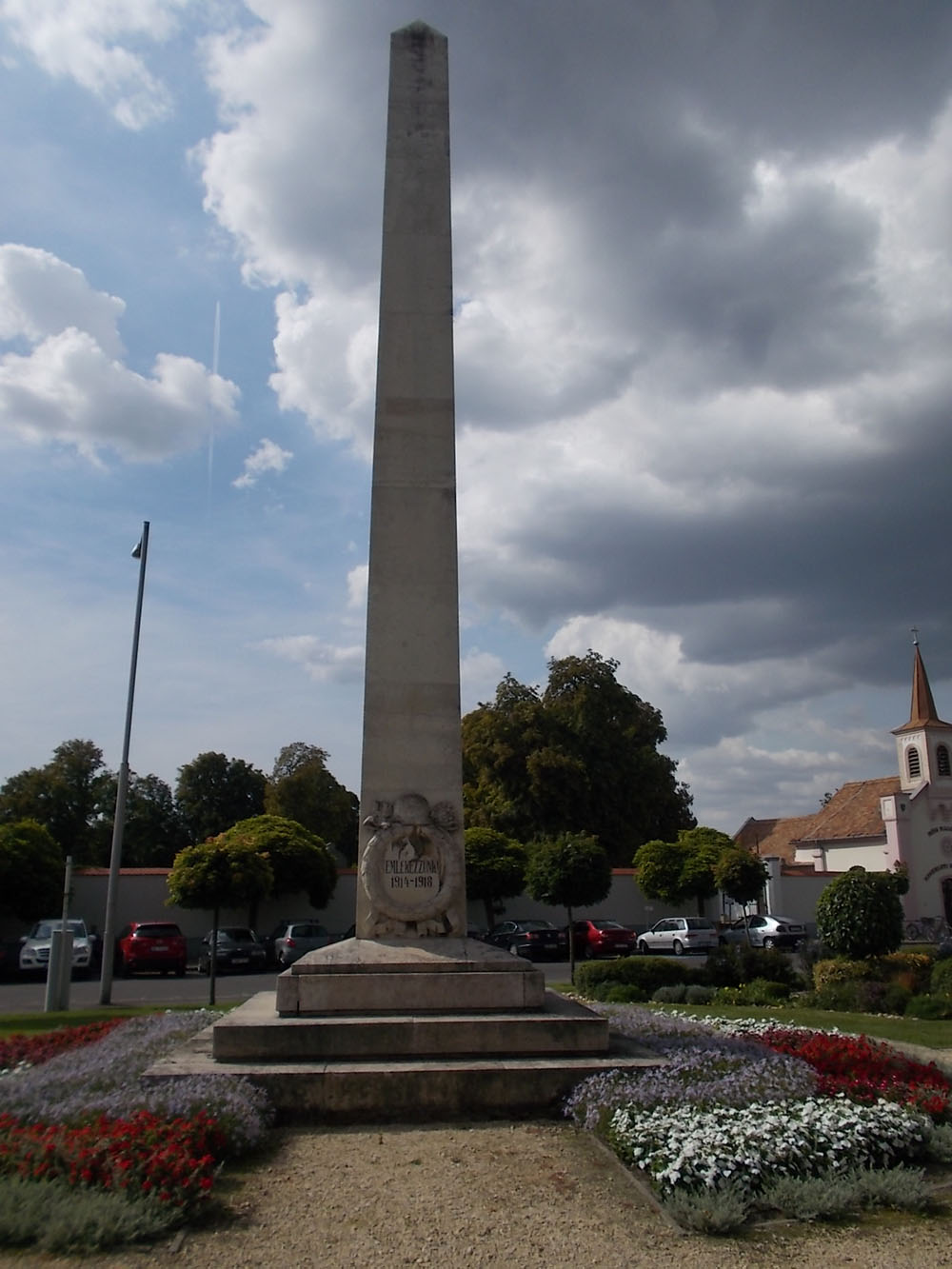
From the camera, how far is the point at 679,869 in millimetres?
33156

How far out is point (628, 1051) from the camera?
321 inches

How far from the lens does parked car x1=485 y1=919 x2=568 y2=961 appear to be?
2814cm

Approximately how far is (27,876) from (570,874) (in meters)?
15.3

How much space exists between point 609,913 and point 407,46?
97.2 feet

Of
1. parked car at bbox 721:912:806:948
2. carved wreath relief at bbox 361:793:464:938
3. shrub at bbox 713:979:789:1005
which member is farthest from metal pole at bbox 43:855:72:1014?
parked car at bbox 721:912:806:948

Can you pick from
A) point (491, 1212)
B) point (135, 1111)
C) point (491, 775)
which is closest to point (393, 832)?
point (135, 1111)

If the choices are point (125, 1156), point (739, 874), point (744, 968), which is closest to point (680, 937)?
point (739, 874)

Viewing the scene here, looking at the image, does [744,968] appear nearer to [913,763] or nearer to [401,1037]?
[401,1037]

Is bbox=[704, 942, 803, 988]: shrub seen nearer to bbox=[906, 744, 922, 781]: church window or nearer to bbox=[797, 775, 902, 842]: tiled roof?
bbox=[797, 775, 902, 842]: tiled roof

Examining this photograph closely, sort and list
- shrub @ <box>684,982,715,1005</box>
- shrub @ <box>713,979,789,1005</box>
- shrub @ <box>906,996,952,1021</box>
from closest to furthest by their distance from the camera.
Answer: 1. shrub @ <box>906,996,952,1021</box>
2. shrub @ <box>684,982,715,1005</box>
3. shrub @ <box>713,979,789,1005</box>

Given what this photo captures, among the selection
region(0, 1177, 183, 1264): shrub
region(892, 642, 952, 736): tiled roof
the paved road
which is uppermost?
region(892, 642, 952, 736): tiled roof

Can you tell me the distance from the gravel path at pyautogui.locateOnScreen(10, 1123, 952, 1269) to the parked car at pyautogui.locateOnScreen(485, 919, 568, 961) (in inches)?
874

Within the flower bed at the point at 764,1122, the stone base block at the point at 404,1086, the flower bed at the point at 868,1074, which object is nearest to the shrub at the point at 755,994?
the flower bed at the point at 868,1074

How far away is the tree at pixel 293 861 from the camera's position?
30.0 metres
